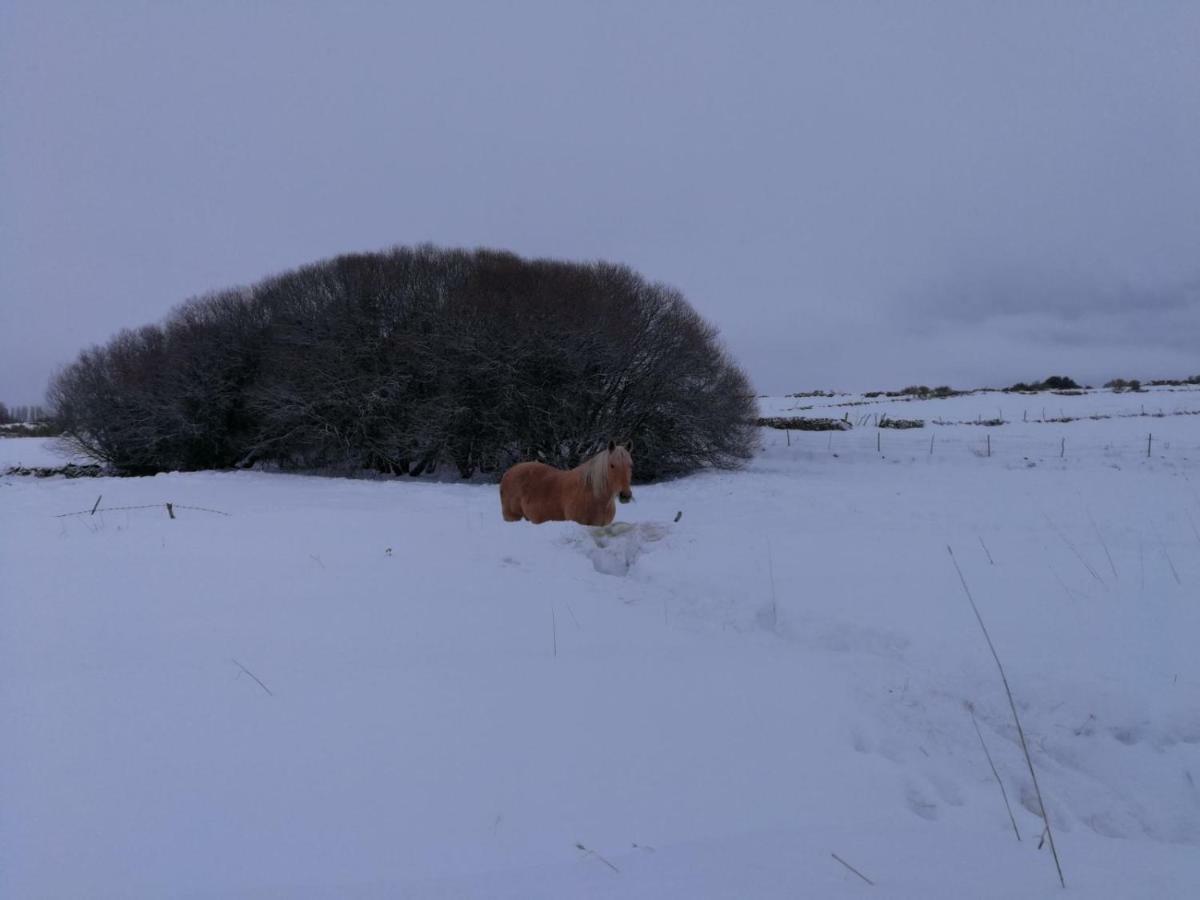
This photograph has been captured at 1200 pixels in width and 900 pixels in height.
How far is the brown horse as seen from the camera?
22.0 feet

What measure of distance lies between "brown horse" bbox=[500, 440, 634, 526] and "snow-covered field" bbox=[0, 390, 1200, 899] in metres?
1.53

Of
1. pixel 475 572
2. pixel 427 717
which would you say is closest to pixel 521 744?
pixel 427 717

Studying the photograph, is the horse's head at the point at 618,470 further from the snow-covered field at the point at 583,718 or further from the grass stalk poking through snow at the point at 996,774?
the grass stalk poking through snow at the point at 996,774

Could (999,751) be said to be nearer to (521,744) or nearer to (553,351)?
(521,744)

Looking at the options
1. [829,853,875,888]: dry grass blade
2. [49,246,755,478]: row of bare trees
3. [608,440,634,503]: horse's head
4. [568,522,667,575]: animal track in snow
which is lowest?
[829,853,875,888]: dry grass blade

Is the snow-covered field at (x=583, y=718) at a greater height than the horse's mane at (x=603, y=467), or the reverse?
the horse's mane at (x=603, y=467)

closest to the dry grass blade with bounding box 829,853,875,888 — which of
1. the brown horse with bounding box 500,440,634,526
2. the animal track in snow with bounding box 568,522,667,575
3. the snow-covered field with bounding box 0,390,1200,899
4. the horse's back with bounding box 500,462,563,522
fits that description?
the snow-covered field with bounding box 0,390,1200,899

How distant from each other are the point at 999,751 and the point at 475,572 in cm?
315

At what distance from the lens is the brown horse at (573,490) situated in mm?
6711

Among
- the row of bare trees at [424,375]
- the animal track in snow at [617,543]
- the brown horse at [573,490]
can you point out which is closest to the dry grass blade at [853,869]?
the animal track in snow at [617,543]

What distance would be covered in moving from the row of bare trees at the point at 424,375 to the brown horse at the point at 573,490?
7606mm

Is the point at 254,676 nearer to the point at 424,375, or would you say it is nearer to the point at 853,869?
the point at 853,869

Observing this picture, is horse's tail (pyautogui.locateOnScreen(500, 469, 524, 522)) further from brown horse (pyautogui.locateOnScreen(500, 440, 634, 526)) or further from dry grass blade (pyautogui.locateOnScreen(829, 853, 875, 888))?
dry grass blade (pyautogui.locateOnScreen(829, 853, 875, 888))

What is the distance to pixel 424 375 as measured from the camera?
16000 mm
